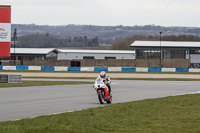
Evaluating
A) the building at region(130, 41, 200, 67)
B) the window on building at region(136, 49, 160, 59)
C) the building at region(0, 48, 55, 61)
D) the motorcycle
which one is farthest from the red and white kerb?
the building at region(0, 48, 55, 61)

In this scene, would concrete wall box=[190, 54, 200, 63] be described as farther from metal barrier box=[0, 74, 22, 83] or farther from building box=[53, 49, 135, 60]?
metal barrier box=[0, 74, 22, 83]

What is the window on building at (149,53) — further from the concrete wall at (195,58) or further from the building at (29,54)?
the building at (29,54)

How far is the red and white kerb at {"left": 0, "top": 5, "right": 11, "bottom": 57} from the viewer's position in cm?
3681

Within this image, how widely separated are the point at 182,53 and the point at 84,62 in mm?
28289

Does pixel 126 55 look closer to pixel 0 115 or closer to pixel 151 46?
pixel 151 46

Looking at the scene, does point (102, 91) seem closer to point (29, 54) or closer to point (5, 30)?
point (5, 30)

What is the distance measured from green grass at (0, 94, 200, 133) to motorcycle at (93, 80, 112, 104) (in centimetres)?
260

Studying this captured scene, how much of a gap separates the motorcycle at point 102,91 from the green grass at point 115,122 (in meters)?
2.60

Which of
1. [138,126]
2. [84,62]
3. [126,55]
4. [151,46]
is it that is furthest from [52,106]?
[126,55]

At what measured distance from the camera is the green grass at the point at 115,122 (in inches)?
432

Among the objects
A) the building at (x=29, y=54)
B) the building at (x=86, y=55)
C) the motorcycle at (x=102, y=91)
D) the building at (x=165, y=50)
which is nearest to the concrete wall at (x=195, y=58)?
the building at (x=165, y=50)

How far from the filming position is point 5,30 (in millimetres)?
37188

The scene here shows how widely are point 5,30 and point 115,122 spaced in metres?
26.5

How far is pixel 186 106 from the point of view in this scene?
58.4 ft
